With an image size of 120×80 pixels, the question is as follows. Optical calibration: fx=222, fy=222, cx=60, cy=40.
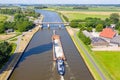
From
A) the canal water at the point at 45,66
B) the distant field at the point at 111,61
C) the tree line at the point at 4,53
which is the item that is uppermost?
the tree line at the point at 4,53

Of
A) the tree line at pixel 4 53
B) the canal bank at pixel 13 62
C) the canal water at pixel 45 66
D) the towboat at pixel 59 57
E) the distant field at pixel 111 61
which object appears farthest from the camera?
the tree line at pixel 4 53

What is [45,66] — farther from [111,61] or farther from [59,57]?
[111,61]

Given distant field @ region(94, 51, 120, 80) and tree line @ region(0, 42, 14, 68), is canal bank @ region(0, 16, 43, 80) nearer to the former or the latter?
tree line @ region(0, 42, 14, 68)

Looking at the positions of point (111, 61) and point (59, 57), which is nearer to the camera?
point (111, 61)

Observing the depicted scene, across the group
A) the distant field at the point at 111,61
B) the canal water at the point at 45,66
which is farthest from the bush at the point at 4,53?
the distant field at the point at 111,61

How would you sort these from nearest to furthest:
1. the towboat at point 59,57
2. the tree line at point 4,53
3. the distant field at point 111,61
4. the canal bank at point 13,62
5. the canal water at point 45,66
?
the canal bank at point 13,62 → the canal water at point 45,66 → the distant field at point 111,61 → the towboat at point 59,57 → the tree line at point 4,53

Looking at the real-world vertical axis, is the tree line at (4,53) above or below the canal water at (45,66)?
above

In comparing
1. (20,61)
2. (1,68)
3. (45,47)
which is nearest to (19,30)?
(45,47)

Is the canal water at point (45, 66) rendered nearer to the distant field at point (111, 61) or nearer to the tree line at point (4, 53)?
the tree line at point (4, 53)

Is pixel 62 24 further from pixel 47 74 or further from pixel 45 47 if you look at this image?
pixel 47 74

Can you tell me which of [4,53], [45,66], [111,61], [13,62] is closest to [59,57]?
[45,66]
